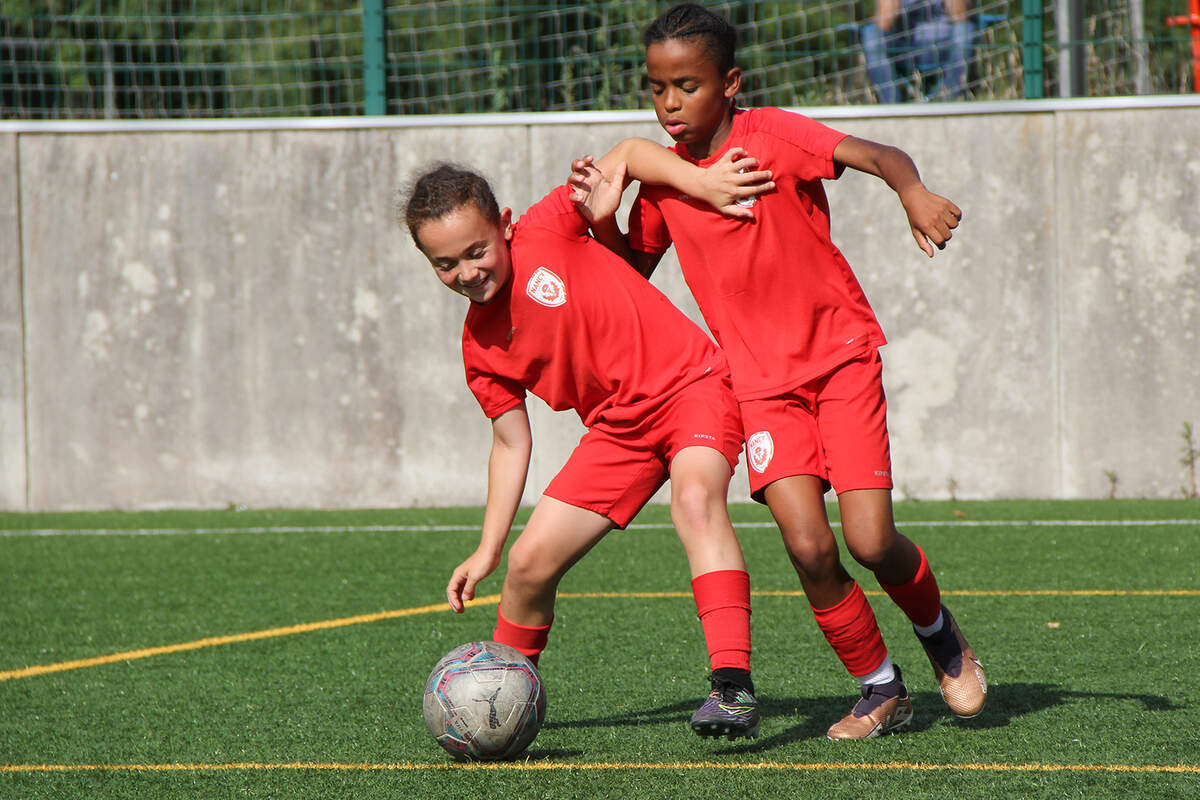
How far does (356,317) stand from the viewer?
8.49m

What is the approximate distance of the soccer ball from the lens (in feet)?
10.4

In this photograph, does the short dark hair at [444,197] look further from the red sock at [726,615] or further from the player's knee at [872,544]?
the player's knee at [872,544]

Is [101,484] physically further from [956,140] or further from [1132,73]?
[1132,73]

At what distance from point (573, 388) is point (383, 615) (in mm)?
2085

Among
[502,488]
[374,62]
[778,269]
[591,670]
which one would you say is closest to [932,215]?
[778,269]

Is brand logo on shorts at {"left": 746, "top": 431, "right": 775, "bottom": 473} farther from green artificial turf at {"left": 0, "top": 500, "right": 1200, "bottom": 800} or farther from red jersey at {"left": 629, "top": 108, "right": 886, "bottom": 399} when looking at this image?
green artificial turf at {"left": 0, "top": 500, "right": 1200, "bottom": 800}

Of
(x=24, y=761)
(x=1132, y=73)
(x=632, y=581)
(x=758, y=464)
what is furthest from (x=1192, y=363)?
(x=24, y=761)

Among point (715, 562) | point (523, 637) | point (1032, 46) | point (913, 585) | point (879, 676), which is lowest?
point (879, 676)

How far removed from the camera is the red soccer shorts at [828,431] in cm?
329

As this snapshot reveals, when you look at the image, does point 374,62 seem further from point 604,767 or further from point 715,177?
point 604,767

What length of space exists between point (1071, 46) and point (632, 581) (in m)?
4.78

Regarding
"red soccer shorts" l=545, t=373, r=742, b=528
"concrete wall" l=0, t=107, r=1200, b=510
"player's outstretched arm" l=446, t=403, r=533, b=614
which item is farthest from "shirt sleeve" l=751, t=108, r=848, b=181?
"concrete wall" l=0, t=107, r=1200, b=510

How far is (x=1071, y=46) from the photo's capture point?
8328 mm

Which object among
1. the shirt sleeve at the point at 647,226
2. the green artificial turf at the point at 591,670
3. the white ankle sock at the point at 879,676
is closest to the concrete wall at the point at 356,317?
the green artificial turf at the point at 591,670
